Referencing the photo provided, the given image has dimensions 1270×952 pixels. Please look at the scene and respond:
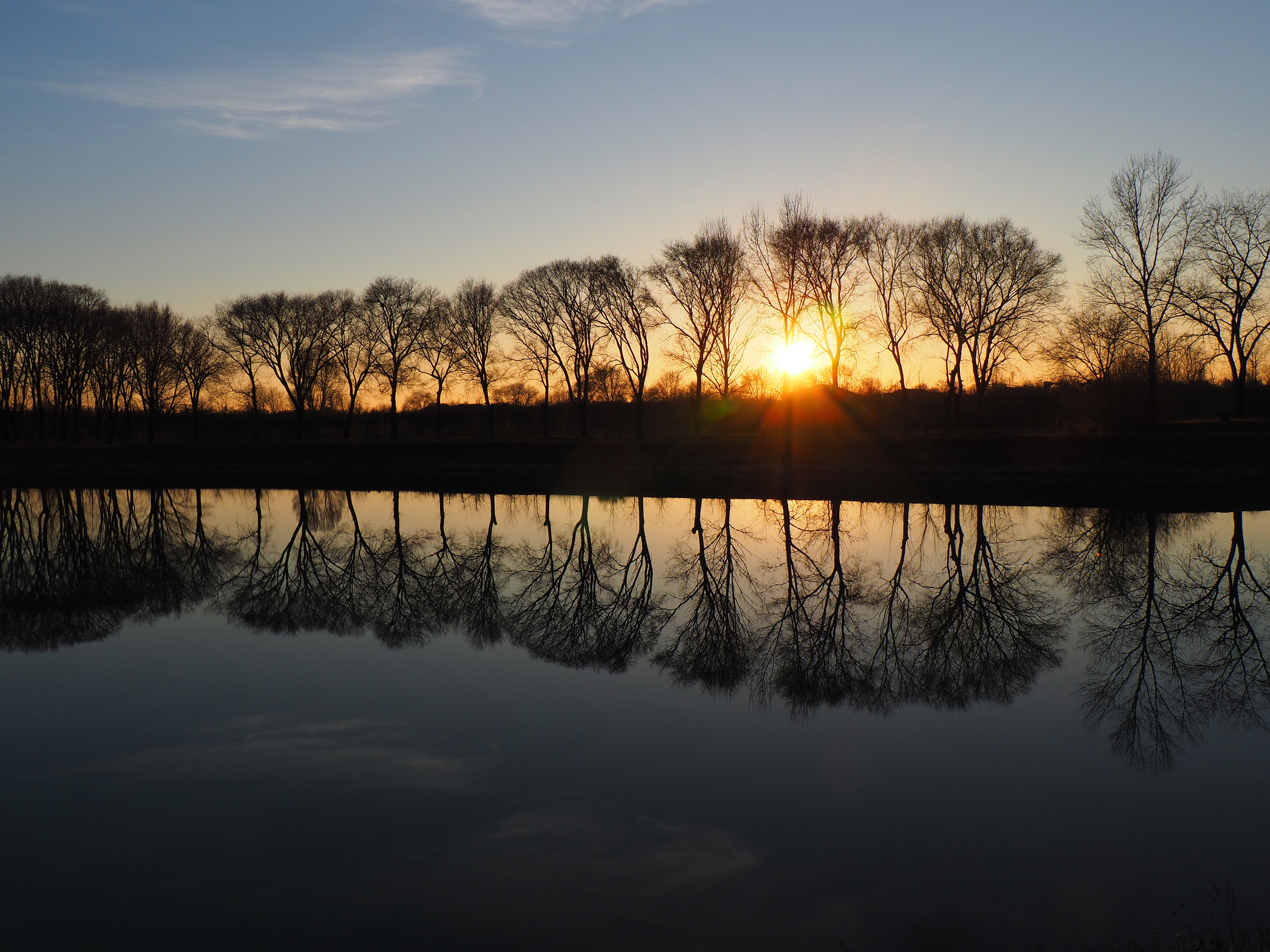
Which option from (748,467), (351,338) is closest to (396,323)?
(351,338)

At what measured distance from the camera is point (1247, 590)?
51.2 ft

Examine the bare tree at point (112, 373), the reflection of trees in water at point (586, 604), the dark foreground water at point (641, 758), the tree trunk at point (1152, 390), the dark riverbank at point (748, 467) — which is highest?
the bare tree at point (112, 373)

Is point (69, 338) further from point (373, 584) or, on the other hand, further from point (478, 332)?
point (373, 584)

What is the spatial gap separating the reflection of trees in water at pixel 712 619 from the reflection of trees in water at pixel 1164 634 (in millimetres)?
4531

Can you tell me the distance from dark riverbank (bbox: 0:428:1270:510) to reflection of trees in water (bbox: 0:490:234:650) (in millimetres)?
14017

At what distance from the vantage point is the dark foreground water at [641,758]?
5.64 m

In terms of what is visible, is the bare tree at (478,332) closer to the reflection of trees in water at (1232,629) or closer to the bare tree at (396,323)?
the bare tree at (396,323)

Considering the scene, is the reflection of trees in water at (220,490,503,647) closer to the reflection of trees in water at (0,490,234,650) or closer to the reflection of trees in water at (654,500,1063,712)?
the reflection of trees in water at (0,490,234,650)

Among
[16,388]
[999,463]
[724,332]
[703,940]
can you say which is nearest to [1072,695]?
[703,940]

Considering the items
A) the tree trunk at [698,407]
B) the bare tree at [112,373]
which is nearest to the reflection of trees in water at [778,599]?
the tree trunk at [698,407]

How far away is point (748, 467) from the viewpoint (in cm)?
4419

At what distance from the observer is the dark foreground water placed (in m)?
5.64

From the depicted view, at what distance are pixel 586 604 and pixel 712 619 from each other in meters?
2.79

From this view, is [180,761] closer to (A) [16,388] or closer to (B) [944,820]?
(B) [944,820]
